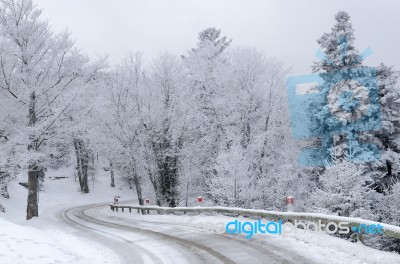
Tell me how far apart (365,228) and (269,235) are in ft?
10.7

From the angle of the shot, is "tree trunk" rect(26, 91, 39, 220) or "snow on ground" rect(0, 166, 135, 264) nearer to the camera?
"snow on ground" rect(0, 166, 135, 264)

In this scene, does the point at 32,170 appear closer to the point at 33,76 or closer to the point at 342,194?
the point at 33,76

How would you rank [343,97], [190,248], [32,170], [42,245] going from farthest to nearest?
[343,97], [32,170], [190,248], [42,245]

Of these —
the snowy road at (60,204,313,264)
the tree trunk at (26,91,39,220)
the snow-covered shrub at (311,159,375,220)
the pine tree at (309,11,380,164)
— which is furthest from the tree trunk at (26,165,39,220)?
the pine tree at (309,11,380,164)

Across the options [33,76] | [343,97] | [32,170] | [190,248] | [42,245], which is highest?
[33,76]

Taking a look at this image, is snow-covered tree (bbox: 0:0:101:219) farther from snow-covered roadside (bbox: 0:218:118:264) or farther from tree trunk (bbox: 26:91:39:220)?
snow-covered roadside (bbox: 0:218:118:264)

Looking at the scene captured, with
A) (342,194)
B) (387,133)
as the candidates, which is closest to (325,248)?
(342,194)

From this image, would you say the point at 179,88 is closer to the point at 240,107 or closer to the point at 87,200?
the point at 240,107

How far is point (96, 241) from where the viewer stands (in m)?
14.0

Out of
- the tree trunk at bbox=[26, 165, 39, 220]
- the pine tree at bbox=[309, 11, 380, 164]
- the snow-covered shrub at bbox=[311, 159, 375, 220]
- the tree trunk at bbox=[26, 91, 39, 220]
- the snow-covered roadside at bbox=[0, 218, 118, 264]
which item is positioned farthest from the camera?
the pine tree at bbox=[309, 11, 380, 164]

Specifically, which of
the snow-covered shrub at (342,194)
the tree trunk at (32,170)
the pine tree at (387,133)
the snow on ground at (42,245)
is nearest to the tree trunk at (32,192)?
the tree trunk at (32,170)

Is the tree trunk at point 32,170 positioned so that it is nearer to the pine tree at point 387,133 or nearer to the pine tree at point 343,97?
the pine tree at point 343,97

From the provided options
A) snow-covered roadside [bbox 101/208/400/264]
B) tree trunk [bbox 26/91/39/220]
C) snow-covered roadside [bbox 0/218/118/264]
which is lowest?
snow-covered roadside [bbox 101/208/400/264]

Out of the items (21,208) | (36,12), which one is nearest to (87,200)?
(21,208)
